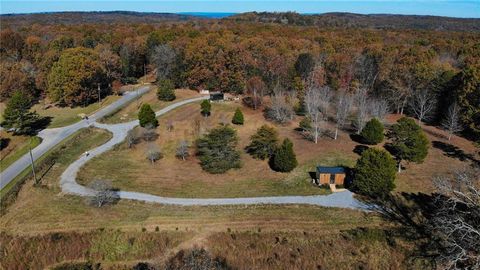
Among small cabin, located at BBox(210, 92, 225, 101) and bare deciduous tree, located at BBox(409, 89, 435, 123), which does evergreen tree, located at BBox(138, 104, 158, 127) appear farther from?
bare deciduous tree, located at BBox(409, 89, 435, 123)

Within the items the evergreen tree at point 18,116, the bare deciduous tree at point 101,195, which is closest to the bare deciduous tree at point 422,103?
the bare deciduous tree at point 101,195

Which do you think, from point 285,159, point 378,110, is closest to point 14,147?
point 285,159

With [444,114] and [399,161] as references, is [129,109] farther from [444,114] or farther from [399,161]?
[444,114]

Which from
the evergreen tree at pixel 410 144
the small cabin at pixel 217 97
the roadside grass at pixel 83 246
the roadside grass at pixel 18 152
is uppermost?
the evergreen tree at pixel 410 144

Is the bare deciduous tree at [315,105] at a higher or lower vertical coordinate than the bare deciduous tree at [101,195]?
higher

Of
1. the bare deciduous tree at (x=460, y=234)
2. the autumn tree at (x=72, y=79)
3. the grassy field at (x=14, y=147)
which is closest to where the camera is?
the bare deciduous tree at (x=460, y=234)

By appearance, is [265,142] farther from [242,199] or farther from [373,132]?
[373,132]

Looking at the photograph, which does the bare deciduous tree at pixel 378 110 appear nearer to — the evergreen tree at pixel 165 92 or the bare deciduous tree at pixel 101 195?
the bare deciduous tree at pixel 101 195
